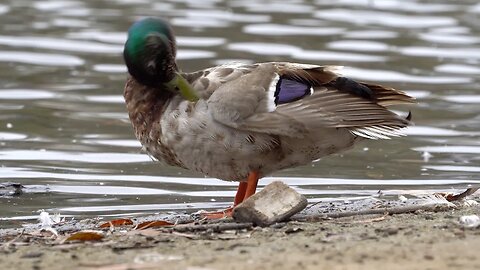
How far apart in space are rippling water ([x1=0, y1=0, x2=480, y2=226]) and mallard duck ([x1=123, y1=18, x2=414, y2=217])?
1409 millimetres

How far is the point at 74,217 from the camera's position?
8195mm

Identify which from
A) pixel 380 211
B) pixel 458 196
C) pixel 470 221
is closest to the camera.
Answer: pixel 470 221

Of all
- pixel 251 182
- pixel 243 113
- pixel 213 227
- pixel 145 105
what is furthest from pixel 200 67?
pixel 213 227

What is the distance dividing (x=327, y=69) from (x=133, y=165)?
344 cm

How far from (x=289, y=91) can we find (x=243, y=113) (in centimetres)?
34

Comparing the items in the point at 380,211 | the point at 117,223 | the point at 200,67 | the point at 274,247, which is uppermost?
the point at 274,247

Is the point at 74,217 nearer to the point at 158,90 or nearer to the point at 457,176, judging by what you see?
the point at 158,90

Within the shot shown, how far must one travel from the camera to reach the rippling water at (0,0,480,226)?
9.38m

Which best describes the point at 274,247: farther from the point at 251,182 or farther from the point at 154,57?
the point at 154,57

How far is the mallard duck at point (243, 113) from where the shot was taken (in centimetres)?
700

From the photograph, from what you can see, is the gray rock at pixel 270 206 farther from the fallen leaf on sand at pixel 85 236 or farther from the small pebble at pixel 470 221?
the small pebble at pixel 470 221

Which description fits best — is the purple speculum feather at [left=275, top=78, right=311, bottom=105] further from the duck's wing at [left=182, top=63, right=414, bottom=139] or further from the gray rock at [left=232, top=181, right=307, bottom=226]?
the gray rock at [left=232, top=181, right=307, bottom=226]

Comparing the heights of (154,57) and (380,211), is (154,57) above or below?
above

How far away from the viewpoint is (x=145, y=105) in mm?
7344
